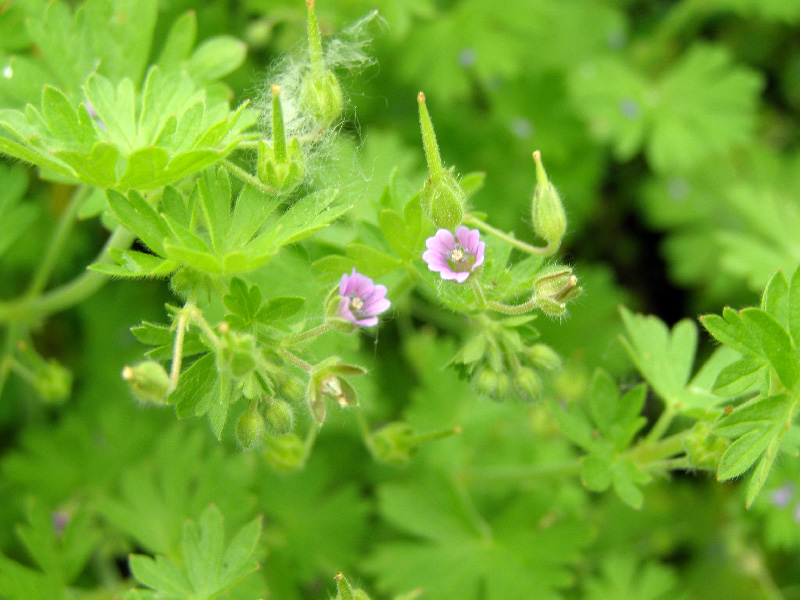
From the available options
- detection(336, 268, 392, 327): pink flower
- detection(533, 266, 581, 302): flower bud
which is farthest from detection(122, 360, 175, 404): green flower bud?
detection(533, 266, 581, 302): flower bud

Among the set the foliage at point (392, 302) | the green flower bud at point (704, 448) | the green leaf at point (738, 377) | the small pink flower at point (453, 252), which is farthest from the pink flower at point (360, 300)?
the green flower bud at point (704, 448)

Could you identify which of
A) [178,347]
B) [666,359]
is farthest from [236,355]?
[666,359]

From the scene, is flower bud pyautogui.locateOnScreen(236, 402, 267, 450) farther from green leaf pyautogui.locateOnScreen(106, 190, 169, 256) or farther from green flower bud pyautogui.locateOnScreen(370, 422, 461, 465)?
green flower bud pyautogui.locateOnScreen(370, 422, 461, 465)

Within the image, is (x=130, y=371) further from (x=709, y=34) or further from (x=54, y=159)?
(x=709, y=34)

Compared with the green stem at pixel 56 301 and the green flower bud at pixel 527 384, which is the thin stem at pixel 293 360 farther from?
the green stem at pixel 56 301

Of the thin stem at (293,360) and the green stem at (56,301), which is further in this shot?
the green stem at (56,301)

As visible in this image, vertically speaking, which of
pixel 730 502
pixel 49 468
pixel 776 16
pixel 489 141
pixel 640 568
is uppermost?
pixel 776 16

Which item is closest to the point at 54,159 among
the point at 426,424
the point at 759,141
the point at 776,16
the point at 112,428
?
the point at 112,428
